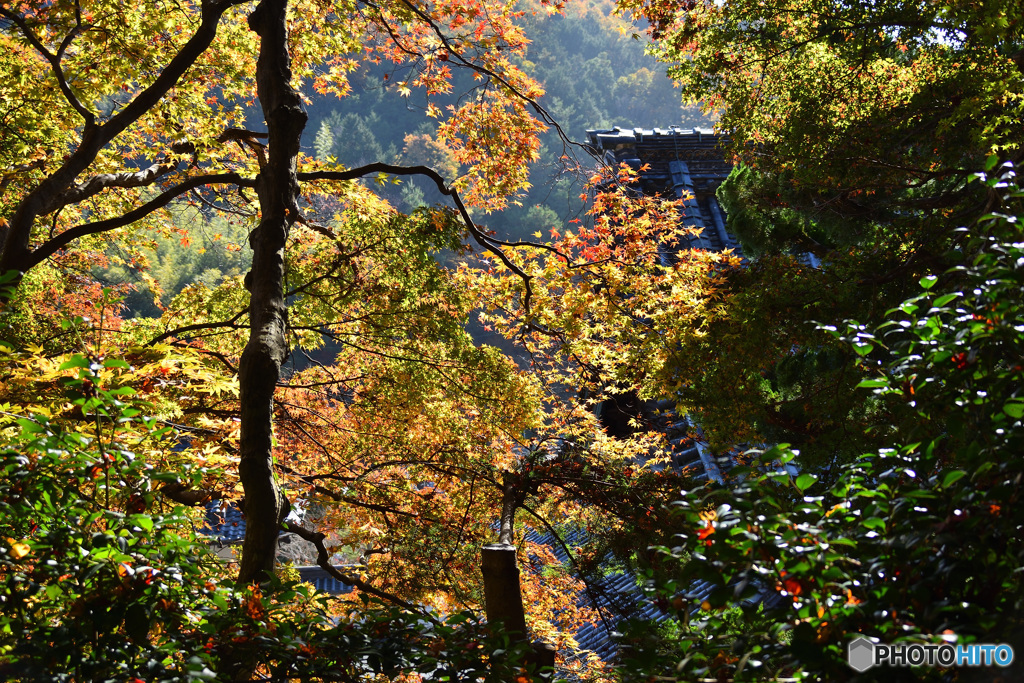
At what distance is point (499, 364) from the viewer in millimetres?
5328

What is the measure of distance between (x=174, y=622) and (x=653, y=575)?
4.42 feet

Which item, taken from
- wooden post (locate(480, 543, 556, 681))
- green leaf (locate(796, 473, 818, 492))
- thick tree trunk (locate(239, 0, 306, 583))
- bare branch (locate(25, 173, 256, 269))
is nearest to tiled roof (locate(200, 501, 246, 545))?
thick tree trunk (locate(239, 0, 306, 583))

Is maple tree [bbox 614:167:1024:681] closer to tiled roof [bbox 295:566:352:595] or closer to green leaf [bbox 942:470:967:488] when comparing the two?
green leaf [bbox 942:470:967:488]

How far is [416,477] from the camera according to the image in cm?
517

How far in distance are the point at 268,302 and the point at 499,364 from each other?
2.51 metres

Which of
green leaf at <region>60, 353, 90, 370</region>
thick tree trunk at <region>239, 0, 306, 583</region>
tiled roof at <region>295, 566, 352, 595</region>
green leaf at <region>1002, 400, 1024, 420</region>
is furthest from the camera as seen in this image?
tiled roof at <region>295, 566, 352, 595</region>

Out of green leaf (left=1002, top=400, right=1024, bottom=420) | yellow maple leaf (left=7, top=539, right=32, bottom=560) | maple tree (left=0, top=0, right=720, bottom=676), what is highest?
maple tree (left=0, top=0, right=720, bottom=676)

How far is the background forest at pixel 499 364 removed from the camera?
4.82 feet

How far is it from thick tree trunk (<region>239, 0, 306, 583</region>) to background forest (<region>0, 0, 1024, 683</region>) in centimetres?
2

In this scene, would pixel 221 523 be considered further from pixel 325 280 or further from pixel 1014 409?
pixel 1014 409

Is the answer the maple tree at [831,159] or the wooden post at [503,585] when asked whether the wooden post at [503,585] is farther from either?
the maple tree at [831,159]

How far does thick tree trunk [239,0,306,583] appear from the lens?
271cm

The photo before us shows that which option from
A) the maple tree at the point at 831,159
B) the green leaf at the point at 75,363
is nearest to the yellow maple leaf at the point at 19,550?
the green leaf at the point at 75,363

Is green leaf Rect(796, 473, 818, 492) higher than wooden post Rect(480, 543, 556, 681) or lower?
higher
